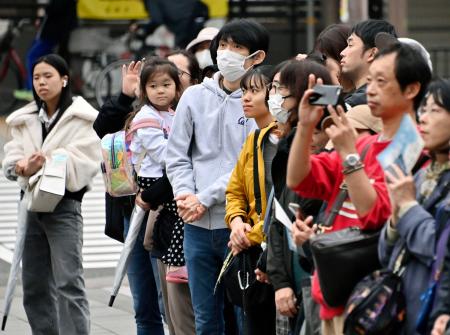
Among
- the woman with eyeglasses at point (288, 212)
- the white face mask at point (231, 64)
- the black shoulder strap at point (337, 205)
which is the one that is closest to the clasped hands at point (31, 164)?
the white face mask at point (231, 64)

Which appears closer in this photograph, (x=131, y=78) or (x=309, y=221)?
(x=309, y=221)

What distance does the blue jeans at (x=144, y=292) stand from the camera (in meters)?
8.09

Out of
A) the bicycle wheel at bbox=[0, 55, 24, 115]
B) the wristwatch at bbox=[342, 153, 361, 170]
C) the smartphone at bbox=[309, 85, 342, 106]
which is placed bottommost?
the bicycle wheel at bbox=[0, 55, 24, 115]

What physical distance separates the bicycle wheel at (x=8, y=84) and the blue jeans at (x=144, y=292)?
44.0 ft

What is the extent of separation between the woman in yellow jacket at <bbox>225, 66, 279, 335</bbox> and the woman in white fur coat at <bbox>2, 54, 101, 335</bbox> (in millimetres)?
1865

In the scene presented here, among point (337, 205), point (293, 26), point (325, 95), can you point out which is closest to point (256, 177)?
point (337, 205)

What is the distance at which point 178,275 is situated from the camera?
24.5ft

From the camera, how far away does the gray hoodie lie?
7.05 m

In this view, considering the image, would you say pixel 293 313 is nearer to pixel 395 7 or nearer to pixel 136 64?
pixel 136 64

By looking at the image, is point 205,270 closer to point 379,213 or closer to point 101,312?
point 379,213

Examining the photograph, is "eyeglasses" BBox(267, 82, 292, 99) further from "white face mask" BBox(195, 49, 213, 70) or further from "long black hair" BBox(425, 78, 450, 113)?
"white face mask" BBox(195, 49, 213, 70)

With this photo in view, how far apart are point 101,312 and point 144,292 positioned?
2.09 metres

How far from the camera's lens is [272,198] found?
5.90 metres

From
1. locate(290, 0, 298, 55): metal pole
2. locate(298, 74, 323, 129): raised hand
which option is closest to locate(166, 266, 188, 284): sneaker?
locate(298, 74, 323, 129): raised hand
